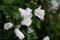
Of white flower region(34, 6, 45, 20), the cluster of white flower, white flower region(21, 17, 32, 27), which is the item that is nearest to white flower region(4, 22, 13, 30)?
the cluster of white flower

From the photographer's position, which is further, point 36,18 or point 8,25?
point 36,18

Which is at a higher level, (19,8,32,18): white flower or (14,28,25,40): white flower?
(19,8,32,18): white flower

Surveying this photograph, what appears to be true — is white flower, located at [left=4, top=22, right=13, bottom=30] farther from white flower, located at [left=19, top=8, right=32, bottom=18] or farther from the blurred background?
white flower, located at [left=19, top=8, right=32, bottom=18]

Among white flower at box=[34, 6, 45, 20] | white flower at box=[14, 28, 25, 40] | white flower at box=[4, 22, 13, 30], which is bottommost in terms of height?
white flower at box=[14, 28, 25, 40]

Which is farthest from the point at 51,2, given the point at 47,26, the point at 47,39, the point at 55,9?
the point at 47,39

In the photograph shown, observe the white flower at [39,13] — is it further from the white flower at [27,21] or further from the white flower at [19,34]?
the white flower at [19,34]

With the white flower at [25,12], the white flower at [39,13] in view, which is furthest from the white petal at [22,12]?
the white flower at [39,13]

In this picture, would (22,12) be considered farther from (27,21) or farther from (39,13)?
(39,13)

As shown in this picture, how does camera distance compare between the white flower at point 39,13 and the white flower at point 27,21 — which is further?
the white flower at point 39,13

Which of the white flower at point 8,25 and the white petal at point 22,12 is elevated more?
the white petal at point 22,12

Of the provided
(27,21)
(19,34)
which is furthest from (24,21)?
(19,34)

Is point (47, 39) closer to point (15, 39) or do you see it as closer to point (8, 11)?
point (15, 39)
